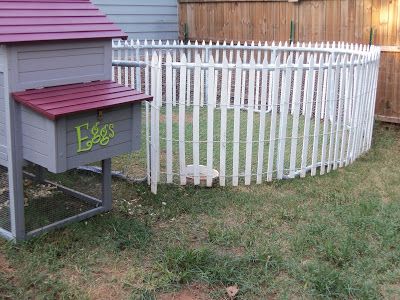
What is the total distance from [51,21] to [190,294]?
2.39m

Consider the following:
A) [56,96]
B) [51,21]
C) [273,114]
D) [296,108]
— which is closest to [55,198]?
[56,96]

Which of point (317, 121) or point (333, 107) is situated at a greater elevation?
point (333, 107)

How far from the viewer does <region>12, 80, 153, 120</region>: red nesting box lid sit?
3.73 metres

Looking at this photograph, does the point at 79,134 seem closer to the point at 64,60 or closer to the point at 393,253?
the point at 64,60

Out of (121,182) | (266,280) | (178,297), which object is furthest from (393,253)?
(121,182)

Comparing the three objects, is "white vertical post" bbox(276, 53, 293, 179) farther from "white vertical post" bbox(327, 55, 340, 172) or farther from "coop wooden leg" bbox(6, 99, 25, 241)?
"coop wooden leg" bbox(6, 99, 25, 241)

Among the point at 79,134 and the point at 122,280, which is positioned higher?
the point at 79,134

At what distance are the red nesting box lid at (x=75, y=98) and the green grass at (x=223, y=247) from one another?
3.81 feet

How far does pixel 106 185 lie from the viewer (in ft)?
16.3

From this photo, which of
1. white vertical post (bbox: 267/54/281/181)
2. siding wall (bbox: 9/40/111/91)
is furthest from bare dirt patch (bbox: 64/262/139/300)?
white vertical post (bbox: 267/54/281/181)

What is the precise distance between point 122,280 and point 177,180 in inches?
89.0

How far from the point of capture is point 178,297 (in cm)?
359

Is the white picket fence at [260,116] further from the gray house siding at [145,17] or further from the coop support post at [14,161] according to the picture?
the gray house siding at [145,17]

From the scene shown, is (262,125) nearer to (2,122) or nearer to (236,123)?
(236,123)
